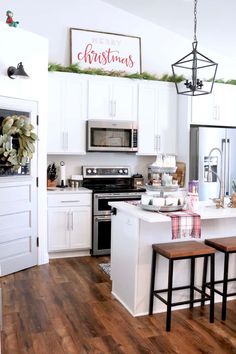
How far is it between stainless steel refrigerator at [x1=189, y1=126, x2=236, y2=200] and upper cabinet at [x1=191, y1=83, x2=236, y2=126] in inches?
9.1

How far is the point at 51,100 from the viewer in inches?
199

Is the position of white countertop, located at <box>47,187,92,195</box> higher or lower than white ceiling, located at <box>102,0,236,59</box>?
lower

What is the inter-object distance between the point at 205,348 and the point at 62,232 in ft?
8.57

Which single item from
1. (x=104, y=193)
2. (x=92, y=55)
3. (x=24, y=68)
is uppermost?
(x=92, y=55)

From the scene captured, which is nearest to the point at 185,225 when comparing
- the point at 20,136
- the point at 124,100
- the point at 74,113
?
the point at 20,136

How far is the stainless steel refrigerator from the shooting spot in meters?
5.35

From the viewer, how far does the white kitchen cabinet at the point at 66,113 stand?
505 cm

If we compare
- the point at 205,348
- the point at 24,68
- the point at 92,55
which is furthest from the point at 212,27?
the point at 205,348

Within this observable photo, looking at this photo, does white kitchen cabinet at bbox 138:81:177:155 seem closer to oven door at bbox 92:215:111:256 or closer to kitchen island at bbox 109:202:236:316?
oven door at bbox 92:215:111:256

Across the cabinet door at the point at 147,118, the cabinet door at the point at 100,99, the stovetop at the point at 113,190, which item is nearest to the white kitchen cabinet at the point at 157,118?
the cabinet door at the point at 147,118

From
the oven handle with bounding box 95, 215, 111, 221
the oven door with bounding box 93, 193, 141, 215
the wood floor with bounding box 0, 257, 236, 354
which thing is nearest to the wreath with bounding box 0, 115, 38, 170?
the wood floor with bounding box 0, 257, 236, 354

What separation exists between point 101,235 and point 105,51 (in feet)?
9.08

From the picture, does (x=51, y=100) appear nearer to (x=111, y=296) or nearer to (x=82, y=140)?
(x=82, y=140)

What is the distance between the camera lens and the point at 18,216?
14.3ft
